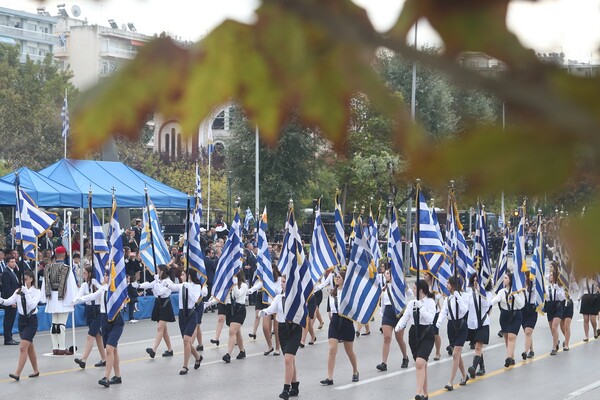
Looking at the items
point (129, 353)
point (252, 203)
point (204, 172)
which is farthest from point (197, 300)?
point (204, 172)

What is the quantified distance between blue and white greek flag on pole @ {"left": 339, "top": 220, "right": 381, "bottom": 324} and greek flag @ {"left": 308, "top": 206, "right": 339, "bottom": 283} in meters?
2.13

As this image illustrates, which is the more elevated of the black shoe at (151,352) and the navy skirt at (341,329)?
the navy skirt at (341,329)

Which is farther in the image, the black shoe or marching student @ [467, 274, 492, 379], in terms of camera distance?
the black shoe

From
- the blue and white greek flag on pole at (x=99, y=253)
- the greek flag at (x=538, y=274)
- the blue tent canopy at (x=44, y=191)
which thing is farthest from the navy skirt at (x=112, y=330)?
the greek flag at (x=538, y=274)

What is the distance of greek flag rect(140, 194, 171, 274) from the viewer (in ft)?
68.2

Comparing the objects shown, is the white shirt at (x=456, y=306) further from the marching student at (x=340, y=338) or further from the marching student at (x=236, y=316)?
the marching student at (x=236, y=316)

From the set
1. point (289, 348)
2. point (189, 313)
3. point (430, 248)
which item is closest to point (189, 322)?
point (189, 313)

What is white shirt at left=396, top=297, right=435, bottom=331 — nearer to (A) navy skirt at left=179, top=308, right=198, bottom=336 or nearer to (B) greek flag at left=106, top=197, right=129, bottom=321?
(A) navy skirt at left=179, top=308, right=198, bottom=336

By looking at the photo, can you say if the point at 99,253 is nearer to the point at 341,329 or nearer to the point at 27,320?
the point at 27,320

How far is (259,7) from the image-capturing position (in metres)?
→ 0.96

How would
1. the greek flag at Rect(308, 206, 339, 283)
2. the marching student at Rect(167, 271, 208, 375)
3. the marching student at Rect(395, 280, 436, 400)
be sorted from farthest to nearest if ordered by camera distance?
the greek flag at Rect(308, 206, 339, 283)
the marching student at Rect(167, 271, 208, 375)
the marching student at Rect(395, 280, 436, 400)

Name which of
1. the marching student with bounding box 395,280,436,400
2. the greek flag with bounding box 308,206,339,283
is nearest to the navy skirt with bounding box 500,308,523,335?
the marching student with bounding box 395,280,436,400

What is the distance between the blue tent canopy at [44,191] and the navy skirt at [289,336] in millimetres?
9515

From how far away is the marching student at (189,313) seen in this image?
48.9ft
